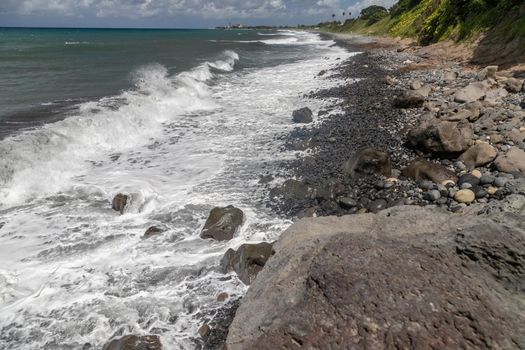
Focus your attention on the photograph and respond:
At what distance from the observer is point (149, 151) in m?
13.3

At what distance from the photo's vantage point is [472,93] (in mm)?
12930

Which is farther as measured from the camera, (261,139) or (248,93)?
(248,93)

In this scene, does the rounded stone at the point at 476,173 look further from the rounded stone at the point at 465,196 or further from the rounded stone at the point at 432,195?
the rounded stone at the point at 432,195

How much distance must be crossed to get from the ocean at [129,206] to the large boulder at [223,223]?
0.15 m

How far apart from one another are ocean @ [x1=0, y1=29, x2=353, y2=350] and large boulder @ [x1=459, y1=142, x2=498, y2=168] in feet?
15.5

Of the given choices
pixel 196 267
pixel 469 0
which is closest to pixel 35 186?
pixel 196 267

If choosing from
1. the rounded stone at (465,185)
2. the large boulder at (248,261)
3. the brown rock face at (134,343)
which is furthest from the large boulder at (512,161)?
the brown rock face at (134,343)

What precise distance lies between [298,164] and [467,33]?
2178 cm

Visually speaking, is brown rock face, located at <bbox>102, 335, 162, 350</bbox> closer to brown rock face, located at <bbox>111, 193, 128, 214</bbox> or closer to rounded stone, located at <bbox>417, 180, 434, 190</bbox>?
brown rock face, located at <bbox>111, 193, 128, 214</bbox>

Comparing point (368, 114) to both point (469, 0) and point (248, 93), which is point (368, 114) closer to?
point (248, 93)

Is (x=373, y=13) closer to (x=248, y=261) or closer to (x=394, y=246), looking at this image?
(x=248, y=261)

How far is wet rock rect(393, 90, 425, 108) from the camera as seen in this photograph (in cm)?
1421

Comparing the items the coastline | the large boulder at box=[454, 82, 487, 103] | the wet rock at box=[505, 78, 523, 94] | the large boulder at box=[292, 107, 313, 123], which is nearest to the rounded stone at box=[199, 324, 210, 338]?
the coastline

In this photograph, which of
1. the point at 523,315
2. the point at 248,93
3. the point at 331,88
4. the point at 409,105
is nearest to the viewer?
the point at 523,315
